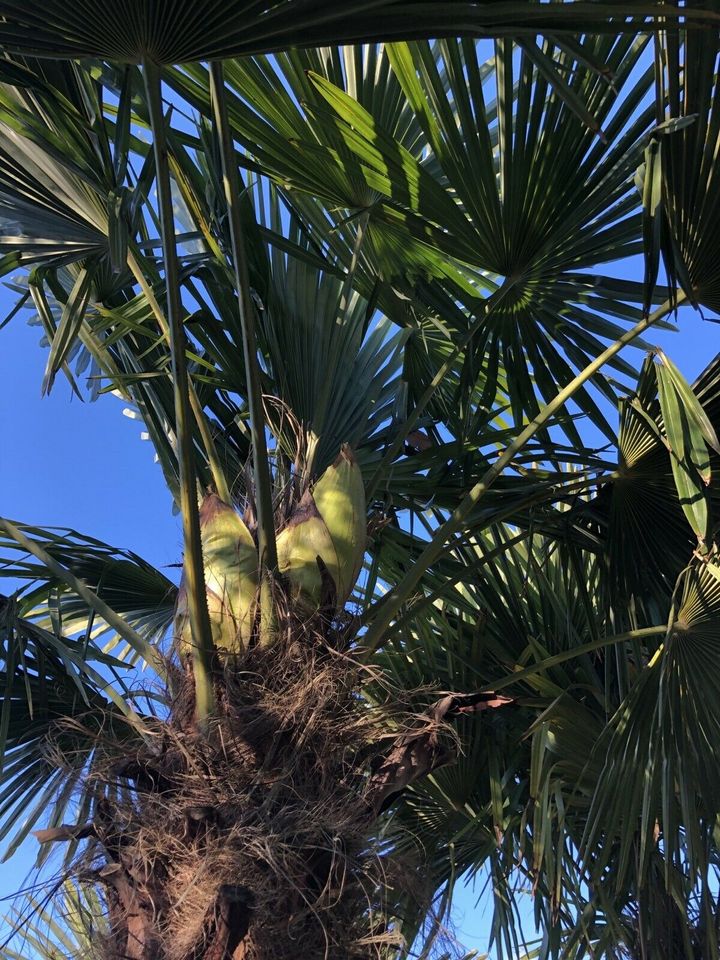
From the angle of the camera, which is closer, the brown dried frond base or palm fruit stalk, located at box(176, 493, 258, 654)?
the brown dried frond base

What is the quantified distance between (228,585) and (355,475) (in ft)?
1.22

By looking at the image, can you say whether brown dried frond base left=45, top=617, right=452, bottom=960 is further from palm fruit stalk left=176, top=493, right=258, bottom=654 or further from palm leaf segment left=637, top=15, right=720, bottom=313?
palm leaf segment left=637, top=15, right=720, bottom=313

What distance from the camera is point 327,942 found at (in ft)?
4.60

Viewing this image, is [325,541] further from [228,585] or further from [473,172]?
[473,172]

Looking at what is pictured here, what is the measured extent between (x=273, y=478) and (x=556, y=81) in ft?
3.67

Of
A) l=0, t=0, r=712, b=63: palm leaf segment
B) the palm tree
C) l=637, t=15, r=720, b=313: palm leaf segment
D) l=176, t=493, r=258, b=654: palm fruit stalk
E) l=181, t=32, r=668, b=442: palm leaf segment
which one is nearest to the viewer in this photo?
l=0, t=0, r=712, b=63: palm leaf segment

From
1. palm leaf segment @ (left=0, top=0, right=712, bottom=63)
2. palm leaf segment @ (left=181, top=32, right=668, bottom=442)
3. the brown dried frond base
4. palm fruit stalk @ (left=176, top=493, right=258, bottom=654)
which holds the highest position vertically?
palm leaf segment @ (left=181, top=32, right=668, bottom=442)

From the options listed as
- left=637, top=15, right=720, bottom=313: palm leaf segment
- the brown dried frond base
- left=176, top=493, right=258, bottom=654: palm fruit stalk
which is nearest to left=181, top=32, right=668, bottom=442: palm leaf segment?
left=637, top=15, right=720, bottom=313: palm leaf segment

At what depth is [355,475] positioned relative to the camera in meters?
1.90

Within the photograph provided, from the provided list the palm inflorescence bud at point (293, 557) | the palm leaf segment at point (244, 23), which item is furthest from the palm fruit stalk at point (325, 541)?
the palm leaf segment at point (244, 23)

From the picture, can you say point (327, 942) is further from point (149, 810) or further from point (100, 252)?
point (100, 252)

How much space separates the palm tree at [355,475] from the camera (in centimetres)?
154

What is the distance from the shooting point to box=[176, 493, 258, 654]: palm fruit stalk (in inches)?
Answer: 66.9

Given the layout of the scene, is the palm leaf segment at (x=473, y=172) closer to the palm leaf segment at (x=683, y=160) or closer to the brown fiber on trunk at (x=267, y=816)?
the palm leaf segment at (x=683, y=160)
